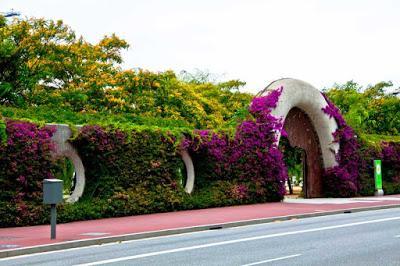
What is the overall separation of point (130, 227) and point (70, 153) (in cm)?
431

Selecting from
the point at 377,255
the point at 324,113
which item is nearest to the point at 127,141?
the point at 377,255

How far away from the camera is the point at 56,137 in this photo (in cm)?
1898

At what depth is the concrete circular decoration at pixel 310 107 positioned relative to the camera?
29.0 metres

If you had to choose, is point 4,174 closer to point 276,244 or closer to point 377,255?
point 276,244

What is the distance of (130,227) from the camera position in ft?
53.7

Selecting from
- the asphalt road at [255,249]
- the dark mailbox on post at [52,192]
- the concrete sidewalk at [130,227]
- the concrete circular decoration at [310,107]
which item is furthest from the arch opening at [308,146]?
the dark mailbox on post at [52,192]

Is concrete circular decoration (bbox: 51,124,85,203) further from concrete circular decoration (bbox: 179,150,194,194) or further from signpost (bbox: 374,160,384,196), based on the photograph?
signpost (bbox: 374,160,384,196)

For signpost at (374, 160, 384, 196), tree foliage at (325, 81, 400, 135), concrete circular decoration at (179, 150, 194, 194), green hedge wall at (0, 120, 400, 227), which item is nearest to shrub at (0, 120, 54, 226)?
green hedge wall at (0, 120, 400, 227)

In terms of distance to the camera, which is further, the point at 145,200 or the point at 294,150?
the point at 294,150

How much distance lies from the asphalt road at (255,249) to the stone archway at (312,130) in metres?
14.7

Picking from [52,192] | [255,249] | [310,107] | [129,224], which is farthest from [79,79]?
[255,249]

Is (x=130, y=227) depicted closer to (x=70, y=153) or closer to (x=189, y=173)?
(x=70, y=153)

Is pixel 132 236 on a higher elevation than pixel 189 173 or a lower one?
lower

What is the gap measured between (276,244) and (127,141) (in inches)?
370
